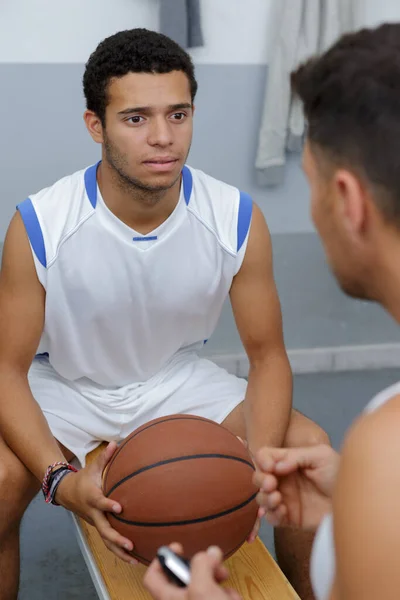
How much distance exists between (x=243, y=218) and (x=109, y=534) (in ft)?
2.76

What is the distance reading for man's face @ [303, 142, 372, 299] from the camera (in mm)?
915

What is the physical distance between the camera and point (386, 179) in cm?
85

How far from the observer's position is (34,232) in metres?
1.88

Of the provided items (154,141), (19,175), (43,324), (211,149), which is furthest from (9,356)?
(211,149)

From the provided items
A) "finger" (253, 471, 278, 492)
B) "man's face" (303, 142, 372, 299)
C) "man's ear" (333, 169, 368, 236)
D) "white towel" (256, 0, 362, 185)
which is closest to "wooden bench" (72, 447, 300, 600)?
"finger" (253, 471, 278, 492)

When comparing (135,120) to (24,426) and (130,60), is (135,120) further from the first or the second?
(24,426)

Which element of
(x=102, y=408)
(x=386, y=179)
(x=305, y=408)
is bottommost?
(x=305, y=408)

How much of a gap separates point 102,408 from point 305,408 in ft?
4.49

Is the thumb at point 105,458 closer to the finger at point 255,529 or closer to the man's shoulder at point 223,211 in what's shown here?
the finger at point 255,529

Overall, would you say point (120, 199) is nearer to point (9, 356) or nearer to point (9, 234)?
point (9, 234)

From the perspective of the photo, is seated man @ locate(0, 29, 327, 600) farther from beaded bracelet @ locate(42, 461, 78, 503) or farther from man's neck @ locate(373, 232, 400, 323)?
man's neck @ locate(373, 232, 400, 323)

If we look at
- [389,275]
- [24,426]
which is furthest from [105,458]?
[389,275]

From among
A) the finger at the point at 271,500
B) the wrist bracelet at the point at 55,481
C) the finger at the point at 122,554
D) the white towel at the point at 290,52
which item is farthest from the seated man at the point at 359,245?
the white towel at the point at 290,52

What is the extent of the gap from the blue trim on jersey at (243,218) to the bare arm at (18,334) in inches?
19.7
